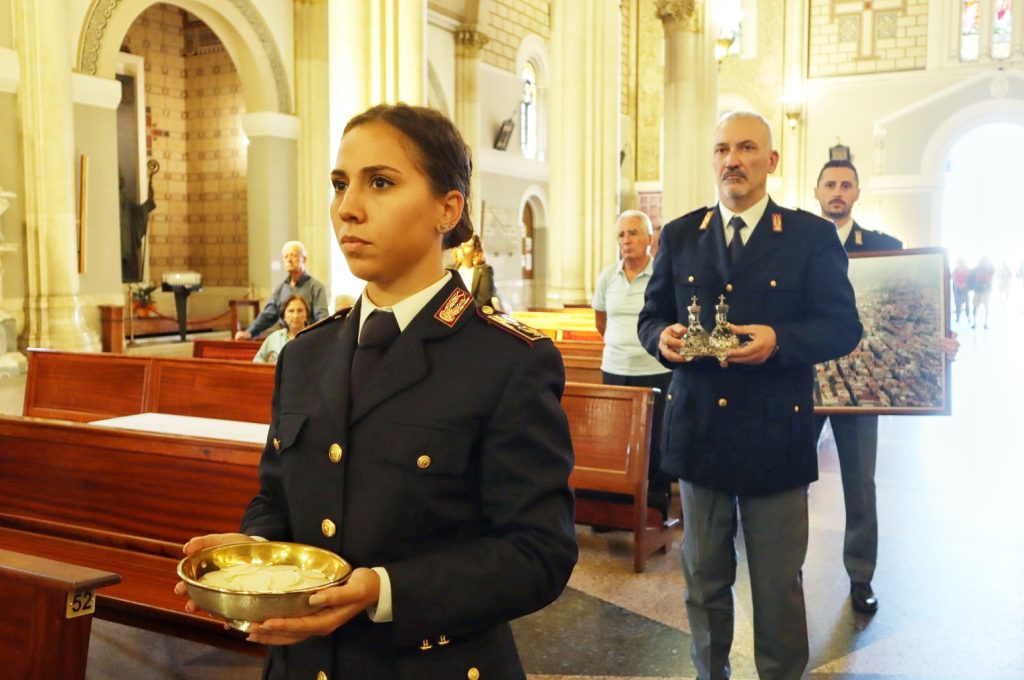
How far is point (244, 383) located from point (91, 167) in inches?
325

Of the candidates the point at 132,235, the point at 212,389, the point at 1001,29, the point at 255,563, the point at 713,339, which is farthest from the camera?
the point at 1001,29

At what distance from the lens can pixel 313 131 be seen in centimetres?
1539

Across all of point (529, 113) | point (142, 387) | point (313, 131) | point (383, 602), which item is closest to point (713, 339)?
point (383, 602)

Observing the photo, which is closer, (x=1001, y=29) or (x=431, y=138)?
(x=431, y=138)

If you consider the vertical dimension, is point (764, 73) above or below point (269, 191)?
above

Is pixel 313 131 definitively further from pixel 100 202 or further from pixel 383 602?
pixel 383 602

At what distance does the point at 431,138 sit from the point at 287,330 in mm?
5206

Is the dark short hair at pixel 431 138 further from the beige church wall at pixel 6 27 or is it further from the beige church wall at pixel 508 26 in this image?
the beige church wall at pixel 508 26

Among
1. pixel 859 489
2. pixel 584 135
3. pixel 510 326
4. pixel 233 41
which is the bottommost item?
pixel 859 489

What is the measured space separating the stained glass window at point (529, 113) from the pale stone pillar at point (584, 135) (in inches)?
372

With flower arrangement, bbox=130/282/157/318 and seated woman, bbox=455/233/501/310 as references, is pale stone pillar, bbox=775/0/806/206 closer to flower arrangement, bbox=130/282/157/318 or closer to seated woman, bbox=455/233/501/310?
flower arrangement, bbox=130/282/157/318

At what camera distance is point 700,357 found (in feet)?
9.05

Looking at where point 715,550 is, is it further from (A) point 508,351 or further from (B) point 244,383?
(B) point 244,383

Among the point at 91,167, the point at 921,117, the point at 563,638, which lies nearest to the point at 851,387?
the point at 563,638
